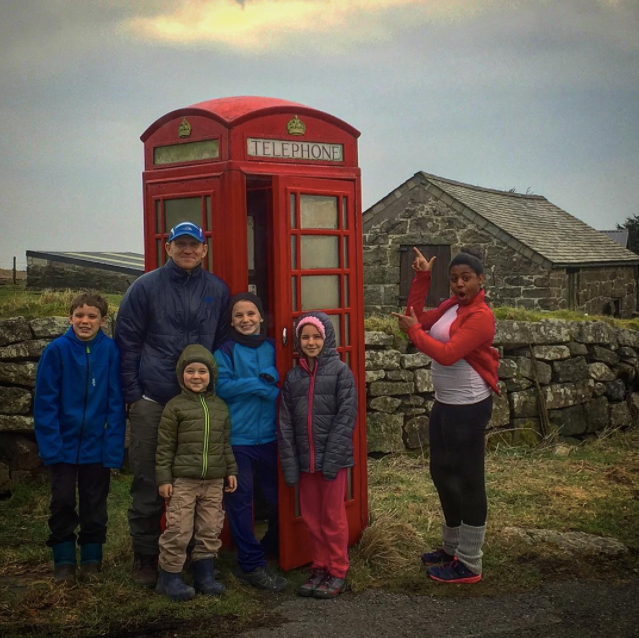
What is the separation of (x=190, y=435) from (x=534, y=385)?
5.44 metres

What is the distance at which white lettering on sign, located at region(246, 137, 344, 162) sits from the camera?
4.92 metres

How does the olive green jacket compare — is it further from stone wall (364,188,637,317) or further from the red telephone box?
stone wall (364,188,637,317)

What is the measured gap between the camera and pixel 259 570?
477 cm

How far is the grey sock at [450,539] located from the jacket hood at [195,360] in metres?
1.82

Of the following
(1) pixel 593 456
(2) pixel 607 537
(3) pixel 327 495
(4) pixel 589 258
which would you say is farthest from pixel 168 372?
(4) pixel 589 258

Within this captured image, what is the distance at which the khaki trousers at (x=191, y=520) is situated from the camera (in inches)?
175

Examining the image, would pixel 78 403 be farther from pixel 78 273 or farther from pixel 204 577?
pixel 78 273

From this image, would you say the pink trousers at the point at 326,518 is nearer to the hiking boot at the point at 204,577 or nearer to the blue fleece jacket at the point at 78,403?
the hiking boot at the point at 204,577

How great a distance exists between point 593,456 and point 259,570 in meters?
4.77

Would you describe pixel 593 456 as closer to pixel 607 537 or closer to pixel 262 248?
pixel 607 537

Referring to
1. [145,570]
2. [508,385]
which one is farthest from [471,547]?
[508,385]

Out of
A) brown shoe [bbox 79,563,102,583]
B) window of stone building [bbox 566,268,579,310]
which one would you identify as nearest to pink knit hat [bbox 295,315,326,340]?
Answer: brown shoe [bbox 79,563,102,583]

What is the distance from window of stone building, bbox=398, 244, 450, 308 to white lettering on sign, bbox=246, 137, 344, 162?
10.9 meters

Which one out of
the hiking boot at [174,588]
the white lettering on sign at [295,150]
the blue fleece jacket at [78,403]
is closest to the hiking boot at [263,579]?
the hiking boot at [174,588]
